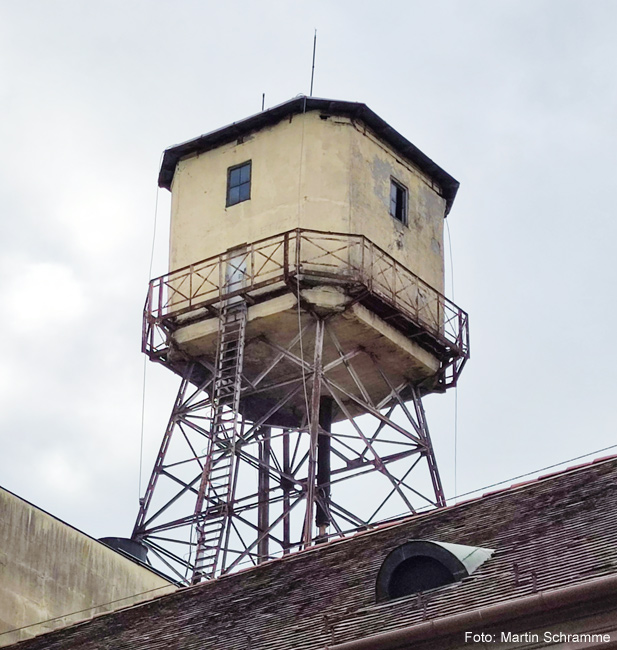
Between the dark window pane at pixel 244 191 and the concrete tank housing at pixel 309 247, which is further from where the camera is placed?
the dark window pane at pixel 244 191

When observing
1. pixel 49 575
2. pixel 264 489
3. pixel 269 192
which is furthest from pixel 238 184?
pixel 49 575

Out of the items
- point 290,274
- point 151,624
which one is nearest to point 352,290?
point 290,274

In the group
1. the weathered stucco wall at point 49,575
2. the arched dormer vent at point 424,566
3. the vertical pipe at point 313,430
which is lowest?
the arched dormer vent at point 424,566

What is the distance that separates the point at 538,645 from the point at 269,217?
18096 millimetres

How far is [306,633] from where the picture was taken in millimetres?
16016

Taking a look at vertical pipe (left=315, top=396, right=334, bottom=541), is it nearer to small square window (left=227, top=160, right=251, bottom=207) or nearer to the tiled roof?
small square window (left=227, top=160, right=251, bottom=207)

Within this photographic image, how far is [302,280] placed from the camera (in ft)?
96.1

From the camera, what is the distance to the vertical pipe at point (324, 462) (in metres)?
30.8

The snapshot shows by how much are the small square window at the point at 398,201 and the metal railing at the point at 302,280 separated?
1310mm

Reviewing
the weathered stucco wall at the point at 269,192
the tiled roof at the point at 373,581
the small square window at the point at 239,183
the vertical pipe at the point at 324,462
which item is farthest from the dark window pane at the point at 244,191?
the tiled roof at the point at 373,581

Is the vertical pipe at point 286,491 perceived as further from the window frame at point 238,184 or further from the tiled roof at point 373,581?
the tiled roof at point 373,581

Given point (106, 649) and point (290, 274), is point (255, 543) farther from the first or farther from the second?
point (106, 649)

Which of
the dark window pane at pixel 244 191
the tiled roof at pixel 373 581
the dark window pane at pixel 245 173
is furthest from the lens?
the dark window pane at pixel 245 173

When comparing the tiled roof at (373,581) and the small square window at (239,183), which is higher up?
the small square window at (239,183)
